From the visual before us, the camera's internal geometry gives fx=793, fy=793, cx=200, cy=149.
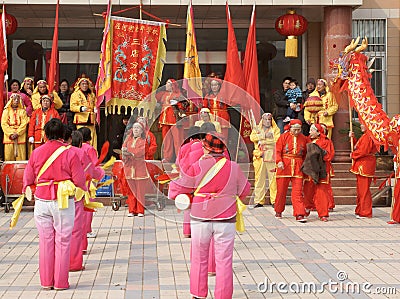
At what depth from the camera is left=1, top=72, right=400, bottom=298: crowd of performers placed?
22.4 feet

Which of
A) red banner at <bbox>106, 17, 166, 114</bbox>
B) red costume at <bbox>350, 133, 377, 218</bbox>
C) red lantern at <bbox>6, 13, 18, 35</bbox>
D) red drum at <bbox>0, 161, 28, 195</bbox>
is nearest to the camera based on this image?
red costume at <bbox>350, 133, 377, 218</bbox>

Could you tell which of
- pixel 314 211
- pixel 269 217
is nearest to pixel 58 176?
pixel 269 217

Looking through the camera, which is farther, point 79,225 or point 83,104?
point 83,104

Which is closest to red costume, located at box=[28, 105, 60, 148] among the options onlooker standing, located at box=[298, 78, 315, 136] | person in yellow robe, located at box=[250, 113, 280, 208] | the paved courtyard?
the paved courtyard

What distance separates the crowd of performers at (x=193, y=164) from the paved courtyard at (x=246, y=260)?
334mm

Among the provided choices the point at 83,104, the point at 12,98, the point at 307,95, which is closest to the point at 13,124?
the point at 12,98

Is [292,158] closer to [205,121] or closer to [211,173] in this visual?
[205,121]

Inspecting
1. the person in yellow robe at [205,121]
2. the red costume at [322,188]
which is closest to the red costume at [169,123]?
the person in yellow robe at [205,121]

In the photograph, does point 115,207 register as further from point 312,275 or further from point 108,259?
point 312,275

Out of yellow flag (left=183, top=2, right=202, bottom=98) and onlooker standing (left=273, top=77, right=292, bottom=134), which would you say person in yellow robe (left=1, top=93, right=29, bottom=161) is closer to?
yellow flag (left=183, top=2, right=202, bottom=98)

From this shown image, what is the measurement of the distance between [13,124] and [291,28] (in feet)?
19.8

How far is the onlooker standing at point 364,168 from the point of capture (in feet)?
42.5

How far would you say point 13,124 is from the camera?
1511 cm

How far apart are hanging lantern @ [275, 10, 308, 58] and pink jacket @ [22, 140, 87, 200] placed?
960 cm
